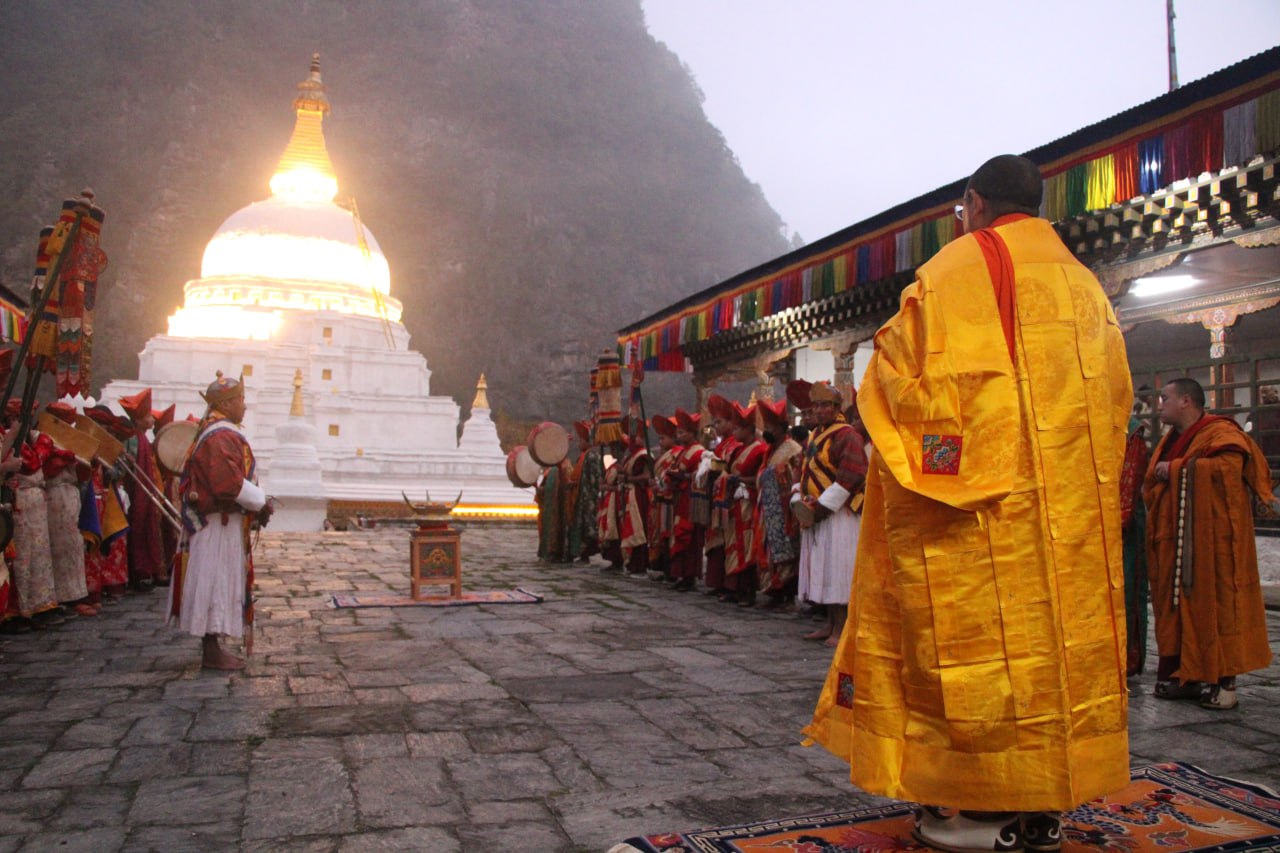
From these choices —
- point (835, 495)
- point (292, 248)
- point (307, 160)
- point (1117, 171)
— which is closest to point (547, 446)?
point (835, 495)

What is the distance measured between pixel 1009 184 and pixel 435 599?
6.05 meters

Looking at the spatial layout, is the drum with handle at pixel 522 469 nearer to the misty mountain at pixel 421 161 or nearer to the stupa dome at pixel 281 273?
the stupa dome at pixel 281 273

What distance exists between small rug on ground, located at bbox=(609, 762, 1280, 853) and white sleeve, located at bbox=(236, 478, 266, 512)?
3.21 metres

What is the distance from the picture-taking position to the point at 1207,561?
4.52 m

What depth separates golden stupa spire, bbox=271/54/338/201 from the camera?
2873cm

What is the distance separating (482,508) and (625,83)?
48338 mm

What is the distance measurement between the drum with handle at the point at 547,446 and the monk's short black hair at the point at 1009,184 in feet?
28.3

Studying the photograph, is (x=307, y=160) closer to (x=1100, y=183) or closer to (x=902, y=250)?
(x=902, y=250)

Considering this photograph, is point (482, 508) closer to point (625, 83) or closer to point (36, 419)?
point (36, 419)

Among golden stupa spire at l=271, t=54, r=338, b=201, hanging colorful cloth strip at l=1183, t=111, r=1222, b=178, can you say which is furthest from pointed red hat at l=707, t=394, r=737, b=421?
golden stupa spire at l=271, t=54, r=338, b=201

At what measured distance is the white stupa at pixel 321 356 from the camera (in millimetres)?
21953

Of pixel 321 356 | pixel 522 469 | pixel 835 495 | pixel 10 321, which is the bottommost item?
pixel 835 495

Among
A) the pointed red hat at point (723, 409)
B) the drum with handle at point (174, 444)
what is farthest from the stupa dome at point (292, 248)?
the pointed red hat at point (723, 409)

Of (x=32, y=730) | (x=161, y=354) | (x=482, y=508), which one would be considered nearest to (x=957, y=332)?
(x=32, y=730)
